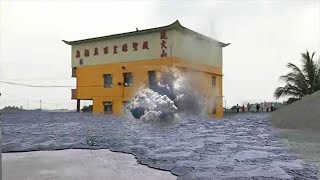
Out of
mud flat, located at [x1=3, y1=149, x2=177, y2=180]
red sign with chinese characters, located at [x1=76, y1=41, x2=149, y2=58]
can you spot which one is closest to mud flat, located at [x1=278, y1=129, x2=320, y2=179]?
mud flat, located at [x1=3, y1=149, x2=177, y2=180]

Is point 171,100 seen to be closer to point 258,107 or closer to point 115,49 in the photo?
point 258,107

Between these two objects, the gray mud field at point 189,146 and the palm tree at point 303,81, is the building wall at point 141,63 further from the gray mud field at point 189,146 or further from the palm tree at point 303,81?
the palm tree at point 303,81

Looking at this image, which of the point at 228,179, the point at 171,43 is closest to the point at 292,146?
the point at 228,179

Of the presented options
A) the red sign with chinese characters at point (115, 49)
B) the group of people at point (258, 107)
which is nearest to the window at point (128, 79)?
the red sign with chinese characters at point (115, 49)

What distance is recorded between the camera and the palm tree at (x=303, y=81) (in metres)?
10.5

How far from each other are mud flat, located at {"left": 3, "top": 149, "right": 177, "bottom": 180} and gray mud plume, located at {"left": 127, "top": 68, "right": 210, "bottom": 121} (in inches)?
152

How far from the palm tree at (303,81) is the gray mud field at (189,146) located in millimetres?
3090

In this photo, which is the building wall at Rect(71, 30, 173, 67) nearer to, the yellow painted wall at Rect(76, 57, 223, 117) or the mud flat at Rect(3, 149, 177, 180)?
the yellow painted wall at Rect(76, 57, 223, 117)

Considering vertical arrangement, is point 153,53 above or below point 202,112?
above

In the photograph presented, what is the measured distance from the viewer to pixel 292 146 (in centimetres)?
471

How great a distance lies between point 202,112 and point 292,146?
13.6ft

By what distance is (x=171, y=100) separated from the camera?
8367 mm

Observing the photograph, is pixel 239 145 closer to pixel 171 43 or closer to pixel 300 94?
pixel 171 43

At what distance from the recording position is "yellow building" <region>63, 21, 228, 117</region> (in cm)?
866
